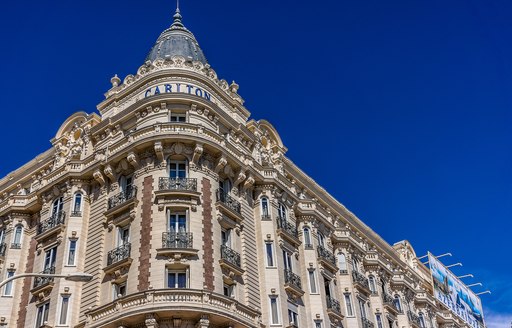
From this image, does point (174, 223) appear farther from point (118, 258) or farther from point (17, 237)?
point (17, 237)

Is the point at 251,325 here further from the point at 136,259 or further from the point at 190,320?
the point at 136,259

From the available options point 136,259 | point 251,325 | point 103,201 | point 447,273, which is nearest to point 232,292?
point 251,325

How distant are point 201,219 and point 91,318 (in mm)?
8916

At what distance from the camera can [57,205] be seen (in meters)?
46.7

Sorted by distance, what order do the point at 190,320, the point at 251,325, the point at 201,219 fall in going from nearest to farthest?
the point at 190,320 → the point at 251,325 → the point at 201,219

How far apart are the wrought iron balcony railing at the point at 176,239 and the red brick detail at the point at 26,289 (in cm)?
1163

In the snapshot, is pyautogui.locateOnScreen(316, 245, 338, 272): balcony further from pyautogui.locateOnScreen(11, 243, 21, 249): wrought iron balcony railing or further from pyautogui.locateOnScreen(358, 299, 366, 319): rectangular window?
pyautogui.locateOnScreen(11, 243, 21, 249): wrought iron balcony railing

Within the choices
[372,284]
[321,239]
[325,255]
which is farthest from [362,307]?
[321,239]

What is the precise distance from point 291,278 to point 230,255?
6149 millimetres

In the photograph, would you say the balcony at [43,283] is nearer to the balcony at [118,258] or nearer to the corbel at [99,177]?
the balcony at [118,258]

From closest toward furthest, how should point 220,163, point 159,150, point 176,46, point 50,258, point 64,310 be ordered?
point 64,310, point 159,150, point 50,258, point 220,163, point 176,46

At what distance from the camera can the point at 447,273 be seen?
80750mm

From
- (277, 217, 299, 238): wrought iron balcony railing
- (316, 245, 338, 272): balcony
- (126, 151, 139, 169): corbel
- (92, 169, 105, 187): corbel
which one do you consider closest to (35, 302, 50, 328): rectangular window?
(92, 169, 105, 187): corbel

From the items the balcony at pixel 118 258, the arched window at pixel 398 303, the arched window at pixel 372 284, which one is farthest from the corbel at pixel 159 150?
the arched window at pixel 398 303
